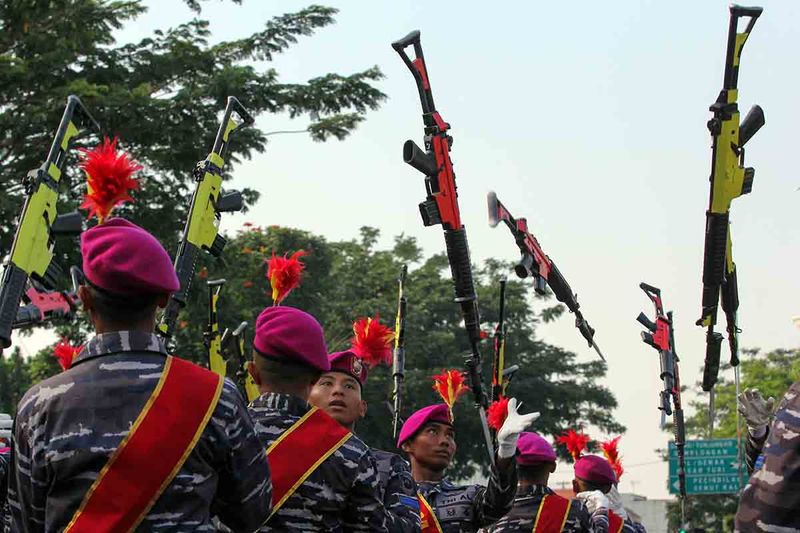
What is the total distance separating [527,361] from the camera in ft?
121

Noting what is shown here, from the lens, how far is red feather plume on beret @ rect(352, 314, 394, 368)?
668 cm

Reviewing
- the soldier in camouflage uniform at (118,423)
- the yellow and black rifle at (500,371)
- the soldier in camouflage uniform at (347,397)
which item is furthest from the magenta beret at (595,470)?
the soldier in camouflage uniform at (118,423)

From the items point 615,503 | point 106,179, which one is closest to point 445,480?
point 615,503

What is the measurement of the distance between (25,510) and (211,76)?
48.9 ft

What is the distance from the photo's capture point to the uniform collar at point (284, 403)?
169 inches

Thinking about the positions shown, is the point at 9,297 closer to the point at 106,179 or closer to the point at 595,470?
the point at 106,179

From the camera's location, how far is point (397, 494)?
4.85m

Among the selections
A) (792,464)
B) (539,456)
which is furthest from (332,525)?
(539,456)

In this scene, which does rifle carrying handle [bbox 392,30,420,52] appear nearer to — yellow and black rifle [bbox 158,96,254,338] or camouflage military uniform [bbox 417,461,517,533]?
yellow and black rifle [bbox 158,96,254,338]

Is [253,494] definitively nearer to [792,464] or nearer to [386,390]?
[792,464]

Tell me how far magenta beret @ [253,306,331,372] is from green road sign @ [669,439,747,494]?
30000mm

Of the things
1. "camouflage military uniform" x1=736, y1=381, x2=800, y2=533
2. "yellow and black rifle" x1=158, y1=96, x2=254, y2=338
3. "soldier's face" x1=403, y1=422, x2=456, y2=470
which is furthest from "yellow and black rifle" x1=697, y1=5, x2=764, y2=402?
"camouflage military uniform" x1=736, y1=381, x2=800, y2=533

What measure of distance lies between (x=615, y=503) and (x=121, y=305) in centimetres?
600

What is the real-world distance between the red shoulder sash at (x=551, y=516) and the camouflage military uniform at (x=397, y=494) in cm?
159
